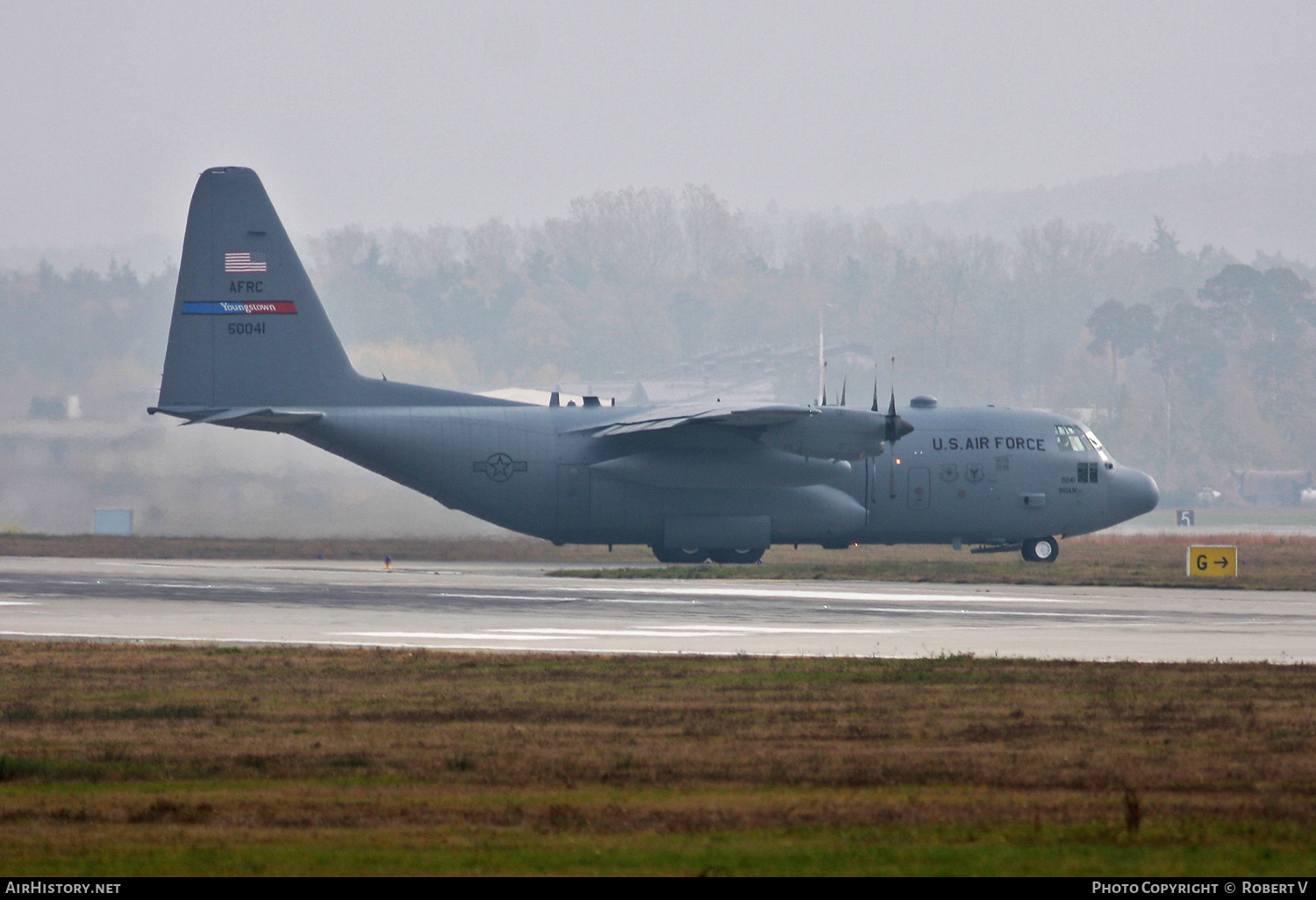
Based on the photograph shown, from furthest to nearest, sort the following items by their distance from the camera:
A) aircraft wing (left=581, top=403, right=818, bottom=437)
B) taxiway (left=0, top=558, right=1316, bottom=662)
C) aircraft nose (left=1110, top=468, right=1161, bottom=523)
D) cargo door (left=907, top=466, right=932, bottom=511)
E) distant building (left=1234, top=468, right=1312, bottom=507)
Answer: distant building (left=1234, top=468, right=1312, bottom=507)
aircraft nose (left=1110, top=468, right=1161, bottom=523)
cargo door (left=907, top=466, right=932, bottom=511)
aircraft wing (left=581, top=403, right=818, bottom=437)
taxiway (left=0, top=558, right=1316, bottom=662)

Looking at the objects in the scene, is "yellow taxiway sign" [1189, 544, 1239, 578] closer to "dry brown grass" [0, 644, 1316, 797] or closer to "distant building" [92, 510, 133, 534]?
"dry brown grass" [0, 644, 1316, 797]

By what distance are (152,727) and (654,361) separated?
124 metres

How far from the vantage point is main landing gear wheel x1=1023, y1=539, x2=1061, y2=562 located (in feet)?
149

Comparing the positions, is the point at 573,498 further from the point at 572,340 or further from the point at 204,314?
the point at 572,340

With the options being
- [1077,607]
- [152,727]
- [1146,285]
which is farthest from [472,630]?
[1146,285]

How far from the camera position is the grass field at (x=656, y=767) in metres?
8.84

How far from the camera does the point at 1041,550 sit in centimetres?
4559

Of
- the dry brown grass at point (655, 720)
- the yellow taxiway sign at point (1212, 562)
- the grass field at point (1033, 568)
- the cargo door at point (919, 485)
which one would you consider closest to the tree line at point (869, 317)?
the grass field at point (1033, 568)

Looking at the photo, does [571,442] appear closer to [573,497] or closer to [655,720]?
[573,497]

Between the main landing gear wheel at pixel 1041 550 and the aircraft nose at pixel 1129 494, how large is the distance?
6.71ft

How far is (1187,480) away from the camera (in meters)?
129

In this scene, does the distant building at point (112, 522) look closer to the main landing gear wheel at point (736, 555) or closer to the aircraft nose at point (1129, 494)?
the main landing gear wheel at point (736, 555)

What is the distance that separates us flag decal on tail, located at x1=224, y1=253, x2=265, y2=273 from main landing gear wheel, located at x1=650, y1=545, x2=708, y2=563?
13.1 meters

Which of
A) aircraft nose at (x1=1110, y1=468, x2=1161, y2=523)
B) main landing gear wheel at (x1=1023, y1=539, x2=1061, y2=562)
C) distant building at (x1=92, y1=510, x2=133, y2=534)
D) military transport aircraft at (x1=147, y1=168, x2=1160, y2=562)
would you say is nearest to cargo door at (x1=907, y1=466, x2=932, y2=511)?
military transport aircraft at (x1=147, y1=168, x2=1160, y2=562)
